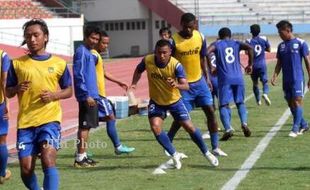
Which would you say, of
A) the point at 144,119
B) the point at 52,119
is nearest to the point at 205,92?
the point at 52,119

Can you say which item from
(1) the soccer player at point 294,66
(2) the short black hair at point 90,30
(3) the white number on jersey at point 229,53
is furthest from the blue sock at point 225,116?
(2) the short black hair at point 90,30

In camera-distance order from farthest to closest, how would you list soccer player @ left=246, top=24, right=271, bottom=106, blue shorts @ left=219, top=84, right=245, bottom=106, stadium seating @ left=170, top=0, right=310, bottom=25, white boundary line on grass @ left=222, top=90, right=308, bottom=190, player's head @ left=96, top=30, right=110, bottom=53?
stadium seating @ left=170, top=0, right=310, bottom=25, soccer player @ left=246, top=24, right=271, bottom=106, blue shorts @ left=219, top=84, right=245, bottom=106, player's head @ left=96, top=30, right=110, bottom=53, white boundary line on grass @ left=222, top=90, right=308, bottom=190

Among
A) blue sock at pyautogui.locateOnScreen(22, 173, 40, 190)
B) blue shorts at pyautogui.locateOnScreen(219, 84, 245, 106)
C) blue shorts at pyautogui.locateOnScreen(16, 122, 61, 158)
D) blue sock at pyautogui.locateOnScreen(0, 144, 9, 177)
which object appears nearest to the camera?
blue shorts at pyautogui.locateOnScreen(16, 122, 61, 158)

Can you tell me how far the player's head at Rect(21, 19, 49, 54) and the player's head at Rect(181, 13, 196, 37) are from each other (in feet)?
10.6

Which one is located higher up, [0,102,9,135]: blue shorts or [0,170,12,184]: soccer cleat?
[0,102,9,135]: blue shorts

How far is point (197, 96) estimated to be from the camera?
995cm

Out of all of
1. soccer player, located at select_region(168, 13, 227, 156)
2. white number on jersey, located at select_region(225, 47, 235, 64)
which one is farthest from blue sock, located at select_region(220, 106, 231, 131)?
soccer player, located at select_region(168, 13, 227, 156)

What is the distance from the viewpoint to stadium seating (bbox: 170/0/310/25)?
177 feet

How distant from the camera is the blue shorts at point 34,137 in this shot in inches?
266

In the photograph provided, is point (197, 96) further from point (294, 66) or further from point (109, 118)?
point (294, 66)

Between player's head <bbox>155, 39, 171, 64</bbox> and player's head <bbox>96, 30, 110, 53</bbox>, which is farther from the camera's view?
player's head <bbox>96, 30, 110, 53</bbox>

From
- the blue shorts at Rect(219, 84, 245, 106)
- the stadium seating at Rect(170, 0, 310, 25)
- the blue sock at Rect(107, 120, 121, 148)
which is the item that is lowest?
the stadium seating at Rect(170, 0, 310, 25)

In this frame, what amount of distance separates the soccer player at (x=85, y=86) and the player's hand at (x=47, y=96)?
8.72 feet

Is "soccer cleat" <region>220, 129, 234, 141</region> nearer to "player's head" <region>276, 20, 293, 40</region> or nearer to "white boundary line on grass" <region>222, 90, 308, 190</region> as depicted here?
"white boundary line on grass" <region>222, 90, 308, 190</region>
